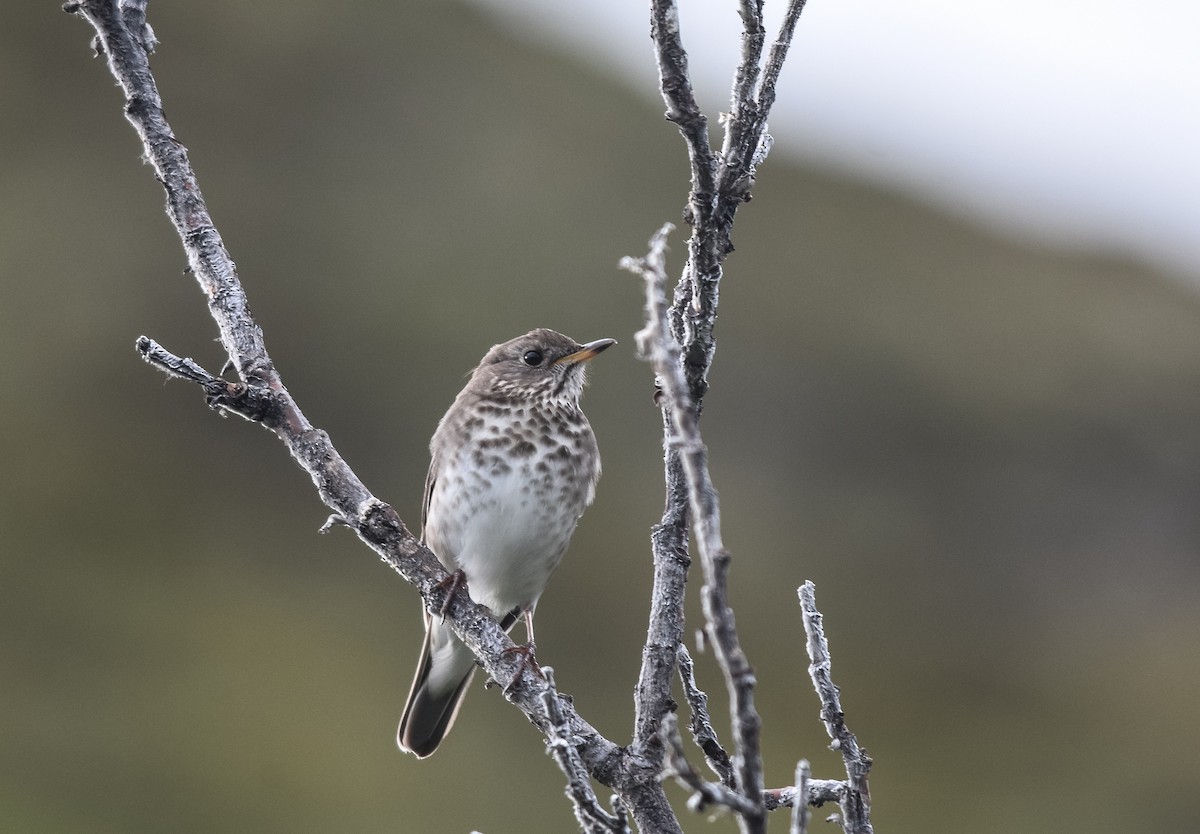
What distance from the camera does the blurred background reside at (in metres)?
10.9

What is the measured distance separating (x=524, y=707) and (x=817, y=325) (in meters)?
14.4

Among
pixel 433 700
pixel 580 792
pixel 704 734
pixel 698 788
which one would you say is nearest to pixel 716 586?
pixel 698 788

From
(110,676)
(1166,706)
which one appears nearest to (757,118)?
(110,676)

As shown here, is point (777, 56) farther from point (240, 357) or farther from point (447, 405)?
point (447, 405)

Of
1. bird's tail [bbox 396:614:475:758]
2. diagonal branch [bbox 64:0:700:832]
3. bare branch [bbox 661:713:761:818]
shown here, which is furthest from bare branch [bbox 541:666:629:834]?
bird's tail [bbox 396:614:475:758]

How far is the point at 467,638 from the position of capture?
3.89m

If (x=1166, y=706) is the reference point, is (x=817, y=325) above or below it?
above

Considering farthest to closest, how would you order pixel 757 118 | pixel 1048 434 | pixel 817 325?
pixel 817 325 → pixel 1048 434 → pixel 757 118

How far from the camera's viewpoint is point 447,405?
1477cm

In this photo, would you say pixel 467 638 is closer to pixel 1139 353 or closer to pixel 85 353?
pixel 85 353

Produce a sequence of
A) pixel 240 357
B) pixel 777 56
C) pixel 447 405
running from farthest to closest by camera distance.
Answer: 1. pixel 447 405
2. pixel 240 357
3. pixel 777 56

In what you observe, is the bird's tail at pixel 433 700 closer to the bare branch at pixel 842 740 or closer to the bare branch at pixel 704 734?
the bare branch at pixel 704 734

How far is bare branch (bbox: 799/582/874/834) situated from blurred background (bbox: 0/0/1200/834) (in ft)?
23.5

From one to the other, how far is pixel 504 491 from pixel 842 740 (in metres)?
2.74
